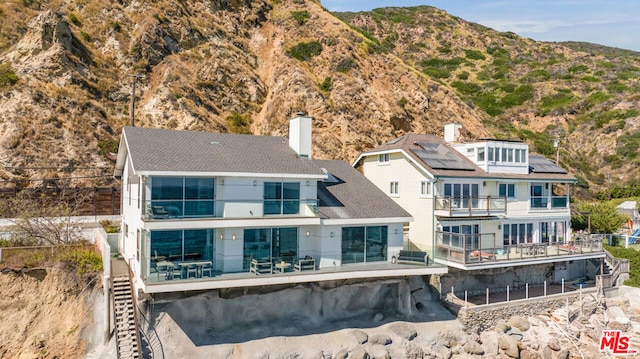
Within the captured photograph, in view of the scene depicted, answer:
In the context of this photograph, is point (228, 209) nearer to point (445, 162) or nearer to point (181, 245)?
point (181, 245)

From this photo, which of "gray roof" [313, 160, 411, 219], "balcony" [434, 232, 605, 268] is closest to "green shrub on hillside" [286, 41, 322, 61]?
"gray roof" [313, 160, 411, 219]

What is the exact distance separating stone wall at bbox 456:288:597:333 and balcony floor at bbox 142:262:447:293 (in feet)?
10.0

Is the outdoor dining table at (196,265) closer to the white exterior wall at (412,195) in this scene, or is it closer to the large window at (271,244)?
the large window at (271,244)

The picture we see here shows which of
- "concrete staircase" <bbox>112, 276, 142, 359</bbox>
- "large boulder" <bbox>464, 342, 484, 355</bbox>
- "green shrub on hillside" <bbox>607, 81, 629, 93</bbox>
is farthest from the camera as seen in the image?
"green shrub on hillside" <bbox>607, 81, 629, 93</bbox>

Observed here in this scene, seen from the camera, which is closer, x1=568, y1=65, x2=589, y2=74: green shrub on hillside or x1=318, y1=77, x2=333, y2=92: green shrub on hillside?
x1=318, y1=77, x2=333, y2=92: green shrub on hillside

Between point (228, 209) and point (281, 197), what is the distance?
99.0 inches

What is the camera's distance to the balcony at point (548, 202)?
26.7 metres

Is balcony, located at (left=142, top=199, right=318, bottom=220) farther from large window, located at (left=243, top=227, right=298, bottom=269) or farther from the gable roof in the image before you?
the gable roof

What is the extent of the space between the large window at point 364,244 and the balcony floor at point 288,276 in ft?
1.10

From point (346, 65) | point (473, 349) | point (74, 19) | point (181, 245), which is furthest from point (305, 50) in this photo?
point (473, 349)

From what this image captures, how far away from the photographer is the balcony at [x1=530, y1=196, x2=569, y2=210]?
1053 inches

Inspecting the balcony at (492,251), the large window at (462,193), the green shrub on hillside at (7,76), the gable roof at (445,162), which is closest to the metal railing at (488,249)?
the balcony at (492,251)

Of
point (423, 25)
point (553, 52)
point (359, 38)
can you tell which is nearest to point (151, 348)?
point (359, 38)

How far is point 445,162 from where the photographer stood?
24.4 metres
